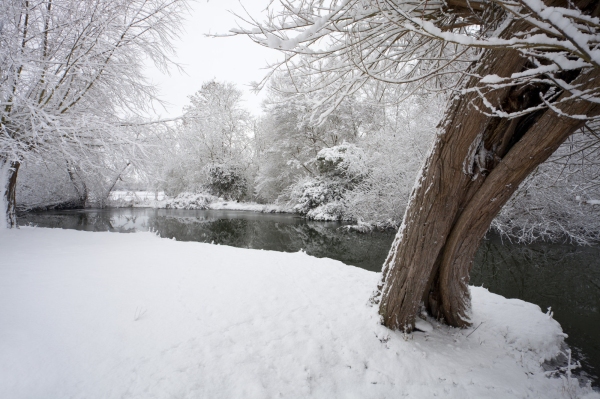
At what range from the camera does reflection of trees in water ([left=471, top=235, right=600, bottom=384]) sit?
3426mm

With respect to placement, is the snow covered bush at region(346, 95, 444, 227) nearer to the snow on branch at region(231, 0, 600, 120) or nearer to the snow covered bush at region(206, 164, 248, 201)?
the snow on branch at region(231, 0, 600, 120)

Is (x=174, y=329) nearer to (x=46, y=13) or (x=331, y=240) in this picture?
(x=46, y=13)

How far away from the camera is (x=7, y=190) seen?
510cm

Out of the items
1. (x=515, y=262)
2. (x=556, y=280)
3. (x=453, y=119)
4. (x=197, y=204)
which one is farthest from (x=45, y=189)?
(x=556, y=280)

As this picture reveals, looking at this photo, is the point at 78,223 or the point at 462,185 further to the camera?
the point at 78,223

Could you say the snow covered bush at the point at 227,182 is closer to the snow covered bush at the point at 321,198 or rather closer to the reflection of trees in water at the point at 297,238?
the snow covered bush at the point at 321,198

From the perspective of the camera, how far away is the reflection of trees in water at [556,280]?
343cm

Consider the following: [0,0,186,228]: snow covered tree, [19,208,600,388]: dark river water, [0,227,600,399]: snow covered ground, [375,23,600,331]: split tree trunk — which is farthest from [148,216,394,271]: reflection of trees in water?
[0,0,186,228]: snow covered tree

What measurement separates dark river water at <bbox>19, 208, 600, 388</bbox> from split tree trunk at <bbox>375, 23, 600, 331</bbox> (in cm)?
181

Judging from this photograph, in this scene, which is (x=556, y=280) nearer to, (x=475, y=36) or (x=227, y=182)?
(x=475, y=36)

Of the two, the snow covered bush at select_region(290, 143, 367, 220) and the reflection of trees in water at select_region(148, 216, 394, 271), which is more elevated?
the snow covered bush at select_region(290, 143, 367, 220)

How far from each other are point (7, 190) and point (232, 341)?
20.8 ft

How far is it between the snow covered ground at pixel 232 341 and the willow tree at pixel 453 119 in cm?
44

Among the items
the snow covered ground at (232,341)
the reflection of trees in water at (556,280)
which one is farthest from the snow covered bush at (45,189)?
the reflection of trees in water at (556,280)
